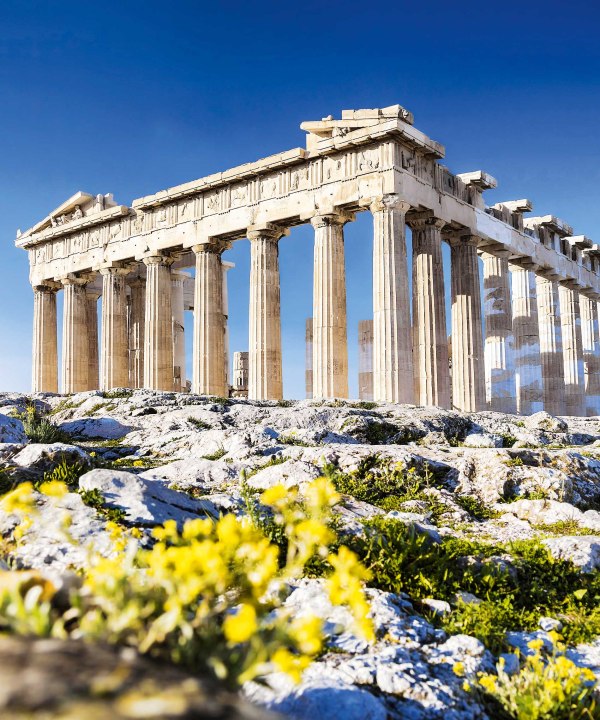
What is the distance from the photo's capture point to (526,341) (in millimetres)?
33906

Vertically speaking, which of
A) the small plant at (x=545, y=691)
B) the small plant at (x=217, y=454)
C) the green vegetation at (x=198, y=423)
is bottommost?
the small plant at (x=545, y=691)

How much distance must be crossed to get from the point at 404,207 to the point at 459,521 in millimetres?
18930

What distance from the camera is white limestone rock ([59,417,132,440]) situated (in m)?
12.8

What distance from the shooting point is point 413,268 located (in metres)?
27.3

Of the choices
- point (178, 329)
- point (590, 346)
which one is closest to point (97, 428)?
point (178, 329)

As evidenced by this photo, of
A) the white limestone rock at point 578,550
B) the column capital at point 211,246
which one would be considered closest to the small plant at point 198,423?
the white limestone rock at point 578,550

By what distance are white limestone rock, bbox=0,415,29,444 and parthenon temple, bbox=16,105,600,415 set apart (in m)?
14.9

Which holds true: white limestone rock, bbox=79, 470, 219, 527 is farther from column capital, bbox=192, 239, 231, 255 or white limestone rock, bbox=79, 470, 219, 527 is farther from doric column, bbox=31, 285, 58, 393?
doric column, bbox=31, 285, 58, 393

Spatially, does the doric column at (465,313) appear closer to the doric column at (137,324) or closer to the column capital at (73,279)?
the doric column at (137,324)

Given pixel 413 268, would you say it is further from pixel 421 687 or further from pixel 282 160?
pixel 421 687

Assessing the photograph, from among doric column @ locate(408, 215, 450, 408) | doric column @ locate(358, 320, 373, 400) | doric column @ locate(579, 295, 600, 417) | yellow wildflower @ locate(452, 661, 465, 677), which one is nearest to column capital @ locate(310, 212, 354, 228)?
doric column @ locate(408, 215, 450, 408)

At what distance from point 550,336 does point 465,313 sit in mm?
9487

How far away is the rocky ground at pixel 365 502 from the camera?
151 inches

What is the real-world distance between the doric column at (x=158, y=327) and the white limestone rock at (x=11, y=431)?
20190 mm
